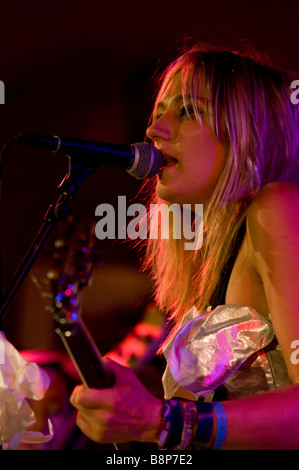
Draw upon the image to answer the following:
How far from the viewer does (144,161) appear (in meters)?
1.46

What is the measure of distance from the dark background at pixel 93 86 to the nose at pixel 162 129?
1.55 m

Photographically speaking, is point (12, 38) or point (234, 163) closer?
point (234, 163)

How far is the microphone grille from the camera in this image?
4.71 ft

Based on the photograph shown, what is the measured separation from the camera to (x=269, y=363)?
143 centimetres

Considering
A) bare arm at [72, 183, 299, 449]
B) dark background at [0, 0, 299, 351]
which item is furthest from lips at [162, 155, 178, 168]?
dark background at [0, 0, 299, 351]

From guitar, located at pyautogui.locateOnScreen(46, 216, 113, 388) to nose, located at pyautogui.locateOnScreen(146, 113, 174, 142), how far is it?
2.42 ft

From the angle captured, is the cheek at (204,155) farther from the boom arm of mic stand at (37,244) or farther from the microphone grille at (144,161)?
the boom arm of mic stand at (37,244)

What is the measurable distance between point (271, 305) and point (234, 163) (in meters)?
0.52

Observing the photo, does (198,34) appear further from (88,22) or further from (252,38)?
(88,22)

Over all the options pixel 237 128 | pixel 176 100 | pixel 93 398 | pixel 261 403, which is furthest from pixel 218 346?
pixel 176 100

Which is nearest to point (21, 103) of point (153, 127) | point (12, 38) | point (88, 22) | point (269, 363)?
point (12, 38)

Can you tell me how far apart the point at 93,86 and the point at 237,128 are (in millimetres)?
2553

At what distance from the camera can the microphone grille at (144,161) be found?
1.43 m

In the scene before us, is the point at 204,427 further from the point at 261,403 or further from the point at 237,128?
the point at 237,128
